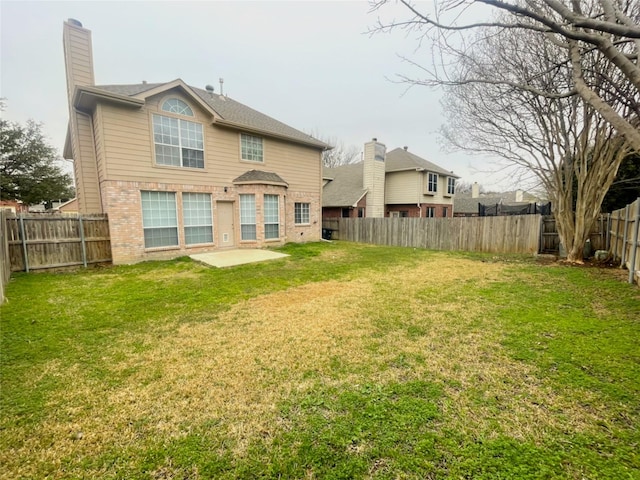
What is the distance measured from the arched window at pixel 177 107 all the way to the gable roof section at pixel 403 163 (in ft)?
50.9

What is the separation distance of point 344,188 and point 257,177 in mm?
10718

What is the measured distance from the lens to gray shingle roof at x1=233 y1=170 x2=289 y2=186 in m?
12.1

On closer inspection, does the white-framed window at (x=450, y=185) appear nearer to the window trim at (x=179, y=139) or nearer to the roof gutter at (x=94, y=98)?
the window trim at (x=179, y=139)

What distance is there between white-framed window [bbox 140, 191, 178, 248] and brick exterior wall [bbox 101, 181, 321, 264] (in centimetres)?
16

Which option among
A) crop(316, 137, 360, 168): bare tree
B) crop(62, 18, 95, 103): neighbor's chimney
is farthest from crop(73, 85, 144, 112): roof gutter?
crop(316, 137, 360, 168): bare tree

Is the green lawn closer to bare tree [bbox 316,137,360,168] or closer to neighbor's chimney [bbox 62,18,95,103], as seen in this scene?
neighbor's chimney [bbox 62,18,95,103]

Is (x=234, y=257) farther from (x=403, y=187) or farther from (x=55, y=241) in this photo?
(x=403, y=187)

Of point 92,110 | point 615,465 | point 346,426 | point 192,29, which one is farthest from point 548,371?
point 92,110

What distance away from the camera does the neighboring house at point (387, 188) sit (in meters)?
20.1

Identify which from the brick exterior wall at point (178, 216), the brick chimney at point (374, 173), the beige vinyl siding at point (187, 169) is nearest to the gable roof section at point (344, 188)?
the brick chimney at point (374, 173)

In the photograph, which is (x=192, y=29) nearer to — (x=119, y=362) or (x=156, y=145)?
(x=156, y=145)

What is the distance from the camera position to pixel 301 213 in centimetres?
1503

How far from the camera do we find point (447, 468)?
197 centimetres

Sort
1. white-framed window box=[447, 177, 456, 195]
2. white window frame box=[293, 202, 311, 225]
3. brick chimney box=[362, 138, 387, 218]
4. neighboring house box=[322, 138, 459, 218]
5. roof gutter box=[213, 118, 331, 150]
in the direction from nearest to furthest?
roof gutter box=[213, 118, 331, 150] → white window frame box=[293, 202, 311, 225] → brick chimney box=[362, 138, 387, 218] → neighboring house box=[322, 138, 459, 218] → white-framed window box=[447, 177, 456, 195]
